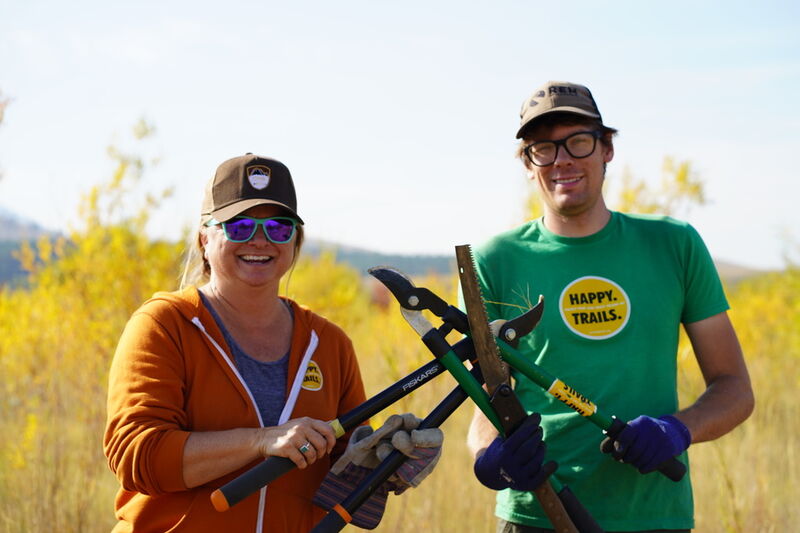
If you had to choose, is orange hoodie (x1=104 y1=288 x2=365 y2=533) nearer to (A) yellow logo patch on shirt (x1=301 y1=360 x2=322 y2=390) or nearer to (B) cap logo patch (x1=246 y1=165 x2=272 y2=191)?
(A) yellow logo patch on shirt (x1=301 y1=360 x2=322 y2=390)

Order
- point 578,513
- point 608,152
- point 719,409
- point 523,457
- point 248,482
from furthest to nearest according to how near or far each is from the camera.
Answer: point 608,152 → point 719,409 → point 578,513 → point 523,457 → point 248,482

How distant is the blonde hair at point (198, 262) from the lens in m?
2.49

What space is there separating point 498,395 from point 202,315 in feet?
2.98

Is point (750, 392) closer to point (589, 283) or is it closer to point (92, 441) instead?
point (589, 283)

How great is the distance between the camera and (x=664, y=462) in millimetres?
2256

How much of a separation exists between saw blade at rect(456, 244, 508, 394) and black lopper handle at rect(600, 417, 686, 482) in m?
0.38

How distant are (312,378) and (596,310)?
980mm

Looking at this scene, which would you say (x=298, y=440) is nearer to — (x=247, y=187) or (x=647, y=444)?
(x=247, y=187)

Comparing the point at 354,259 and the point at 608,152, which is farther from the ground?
the point at 354,259

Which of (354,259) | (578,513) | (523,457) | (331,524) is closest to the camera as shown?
(331,524)

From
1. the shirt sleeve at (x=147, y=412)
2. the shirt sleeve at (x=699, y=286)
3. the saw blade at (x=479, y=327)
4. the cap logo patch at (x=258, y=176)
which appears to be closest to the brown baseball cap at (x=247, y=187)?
the cap logo patch at (x=258, y=176)

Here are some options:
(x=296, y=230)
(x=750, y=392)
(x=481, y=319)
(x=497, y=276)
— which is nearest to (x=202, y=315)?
(x=296, y=230)

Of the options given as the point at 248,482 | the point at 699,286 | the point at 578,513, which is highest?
the point at 699,286

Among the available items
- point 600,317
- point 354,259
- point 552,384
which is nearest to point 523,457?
point 552,384
